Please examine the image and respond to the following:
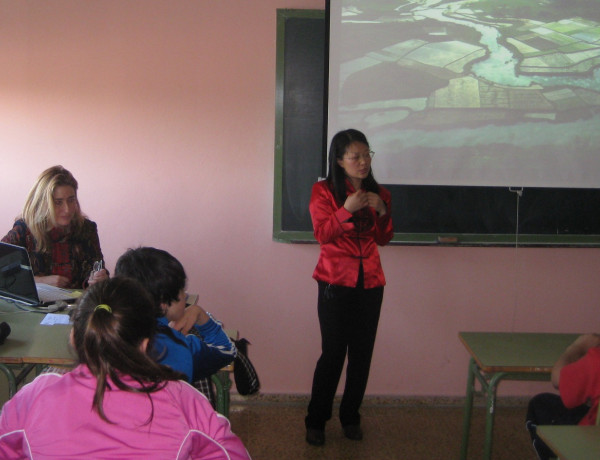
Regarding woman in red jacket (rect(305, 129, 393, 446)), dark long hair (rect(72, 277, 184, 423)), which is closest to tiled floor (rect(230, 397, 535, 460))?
woman in red jacket (rect(305, 129, 393, 446))

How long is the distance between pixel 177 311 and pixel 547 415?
138 cm

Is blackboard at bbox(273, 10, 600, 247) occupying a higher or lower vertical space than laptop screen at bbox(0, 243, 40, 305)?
higher

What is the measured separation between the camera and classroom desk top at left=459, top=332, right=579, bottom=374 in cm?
199

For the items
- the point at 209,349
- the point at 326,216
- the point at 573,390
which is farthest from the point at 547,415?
the point at 209,349

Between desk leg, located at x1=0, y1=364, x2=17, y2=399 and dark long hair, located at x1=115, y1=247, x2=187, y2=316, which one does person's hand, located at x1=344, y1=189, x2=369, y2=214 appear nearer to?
dark long hair, located at x1=115, y1=247, x2=187, y2=316

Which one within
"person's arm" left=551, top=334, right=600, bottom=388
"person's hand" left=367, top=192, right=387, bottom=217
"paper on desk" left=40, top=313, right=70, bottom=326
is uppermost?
"person's hand" left=367, top=192, right=387, bottom=217

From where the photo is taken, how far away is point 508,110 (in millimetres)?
2951

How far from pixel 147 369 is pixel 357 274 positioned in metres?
1.48

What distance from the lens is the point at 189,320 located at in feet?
5.68

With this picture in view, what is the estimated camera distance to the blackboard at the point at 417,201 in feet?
9.80

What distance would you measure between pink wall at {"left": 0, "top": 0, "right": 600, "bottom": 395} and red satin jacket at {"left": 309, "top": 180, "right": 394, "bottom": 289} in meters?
0.54

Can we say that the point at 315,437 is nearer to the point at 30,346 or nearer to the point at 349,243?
the point at 349,243

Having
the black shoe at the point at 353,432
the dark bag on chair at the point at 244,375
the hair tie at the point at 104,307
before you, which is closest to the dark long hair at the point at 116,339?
the hair tie at the point at 104,307

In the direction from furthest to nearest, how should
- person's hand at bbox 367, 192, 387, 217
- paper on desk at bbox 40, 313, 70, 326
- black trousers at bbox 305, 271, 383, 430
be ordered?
black trousers at bbox 305, 271, 383, 430, person's hand at bbox 367, 192, 387, 217, paper on desk at bbox 40, 313, 70, 326
